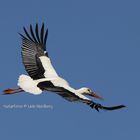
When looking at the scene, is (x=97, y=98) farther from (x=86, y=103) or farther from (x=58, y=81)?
(x=86, y=103)

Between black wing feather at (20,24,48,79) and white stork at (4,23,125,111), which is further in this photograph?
black wing feather at (20,24,48,79)

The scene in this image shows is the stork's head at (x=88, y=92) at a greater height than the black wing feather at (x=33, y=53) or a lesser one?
lesser

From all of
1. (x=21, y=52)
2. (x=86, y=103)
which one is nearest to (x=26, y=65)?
(x=21, y=52)

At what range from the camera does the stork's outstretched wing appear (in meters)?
18.7

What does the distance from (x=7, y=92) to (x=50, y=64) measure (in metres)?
1.36

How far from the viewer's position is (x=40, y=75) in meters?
18.6

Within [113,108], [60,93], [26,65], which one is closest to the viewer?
[113,108]

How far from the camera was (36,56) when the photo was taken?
19.3 m

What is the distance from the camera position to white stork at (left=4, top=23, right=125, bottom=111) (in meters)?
17.0

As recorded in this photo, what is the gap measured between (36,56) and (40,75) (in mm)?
829

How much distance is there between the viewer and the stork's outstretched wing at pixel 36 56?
61.3ft

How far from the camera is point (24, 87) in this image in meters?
17.7

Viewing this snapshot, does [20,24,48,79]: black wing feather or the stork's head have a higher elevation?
[20,24,48,79]: black wing feather

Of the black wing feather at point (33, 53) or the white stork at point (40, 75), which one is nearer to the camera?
the white stork at point (40, 75)
